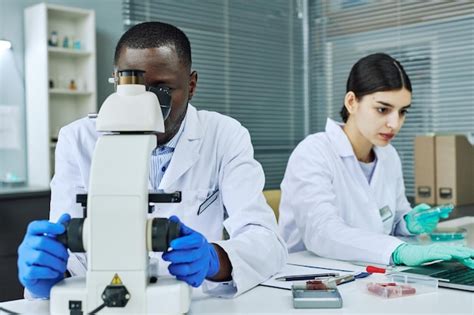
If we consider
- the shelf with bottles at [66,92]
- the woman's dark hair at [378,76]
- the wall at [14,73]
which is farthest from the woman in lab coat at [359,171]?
the wall at [14,73]

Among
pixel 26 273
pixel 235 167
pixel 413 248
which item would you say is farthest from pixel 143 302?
pixel 413 248

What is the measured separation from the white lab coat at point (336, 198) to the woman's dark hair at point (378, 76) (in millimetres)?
171

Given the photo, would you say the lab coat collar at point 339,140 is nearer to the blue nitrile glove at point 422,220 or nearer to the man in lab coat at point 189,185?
the blue nitrile glove at point 422,220

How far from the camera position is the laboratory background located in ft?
10.6

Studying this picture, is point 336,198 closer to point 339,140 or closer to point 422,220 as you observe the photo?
point 339,140

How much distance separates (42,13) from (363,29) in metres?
1.96

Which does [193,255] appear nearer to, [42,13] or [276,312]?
[276,312]

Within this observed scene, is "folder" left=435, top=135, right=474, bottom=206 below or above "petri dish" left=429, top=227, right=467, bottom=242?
above

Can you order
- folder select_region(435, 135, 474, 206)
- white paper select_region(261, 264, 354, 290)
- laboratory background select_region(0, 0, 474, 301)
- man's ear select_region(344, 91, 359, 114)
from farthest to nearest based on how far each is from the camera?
1. laboratory background select_region(0, 0, 474, 301)
2. folder select_region(435, 135, 474, 206)
3. man's ear select_region(344, 91, 359, 114)
4. white paper select_region(261, 264, 354, 290)

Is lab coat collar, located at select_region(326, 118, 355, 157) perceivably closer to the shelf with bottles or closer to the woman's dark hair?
the woman's dark hair

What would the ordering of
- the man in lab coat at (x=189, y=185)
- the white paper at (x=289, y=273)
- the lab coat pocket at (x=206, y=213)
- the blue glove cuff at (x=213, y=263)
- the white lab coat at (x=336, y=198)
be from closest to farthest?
1. the man in lab coat at (x=189, y=185)
2. the blue glove cuff at (x=213, y=263)
3. the white paper at (x=289, y=273)
4. the lab coat pocket at (x=206, y=213)
5. the white lab coat at (x=336, y=198)

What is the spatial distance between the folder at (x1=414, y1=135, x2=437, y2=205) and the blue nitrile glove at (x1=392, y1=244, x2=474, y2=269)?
1.61 m

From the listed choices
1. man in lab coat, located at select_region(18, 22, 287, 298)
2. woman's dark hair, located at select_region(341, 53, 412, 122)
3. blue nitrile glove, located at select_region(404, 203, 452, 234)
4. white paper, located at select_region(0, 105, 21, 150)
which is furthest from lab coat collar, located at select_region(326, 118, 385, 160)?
white paper, located at select_region(0, 105, 21, 150)

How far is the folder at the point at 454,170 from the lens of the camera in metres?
2.87
